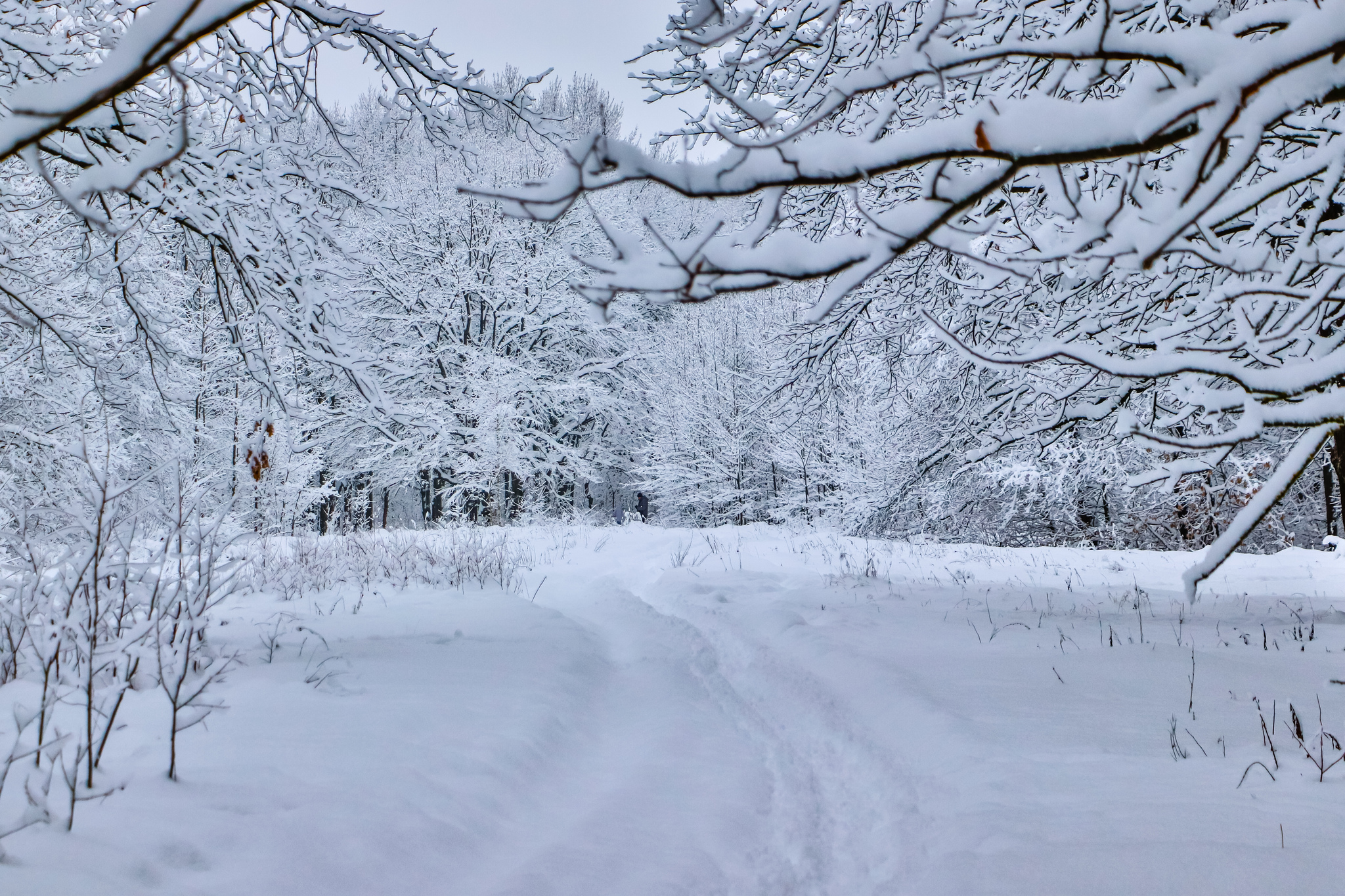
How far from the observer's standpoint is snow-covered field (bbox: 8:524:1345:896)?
1919mm

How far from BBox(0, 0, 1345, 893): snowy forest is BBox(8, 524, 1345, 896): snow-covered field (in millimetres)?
113

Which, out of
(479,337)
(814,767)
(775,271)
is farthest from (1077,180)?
(479,337)

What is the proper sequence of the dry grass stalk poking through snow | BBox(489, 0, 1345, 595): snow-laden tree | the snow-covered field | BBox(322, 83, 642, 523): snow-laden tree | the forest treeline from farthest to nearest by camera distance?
1. BBox(322, 83, 642, 523): snow-laden tree
2. the dry grass stalk poking through snow
3. the forest treeline
4. the snow-covered field
5. BBox(489, 0, 1345, 595): snow-laden tree

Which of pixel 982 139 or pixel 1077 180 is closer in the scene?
pixel 982 139

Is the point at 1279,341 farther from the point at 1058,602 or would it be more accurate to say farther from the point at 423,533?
the point at 423,533

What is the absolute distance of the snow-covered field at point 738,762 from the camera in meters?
1.92

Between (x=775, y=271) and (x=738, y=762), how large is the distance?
2.41m

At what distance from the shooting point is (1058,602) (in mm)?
5750

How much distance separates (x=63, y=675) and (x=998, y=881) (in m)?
3.43

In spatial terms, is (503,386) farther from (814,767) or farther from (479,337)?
(814,767)

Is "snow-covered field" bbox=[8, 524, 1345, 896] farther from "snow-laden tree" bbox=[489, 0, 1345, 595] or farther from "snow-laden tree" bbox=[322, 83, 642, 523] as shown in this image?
"snow-laden tree" bbox=[322, 83, 642, 523]

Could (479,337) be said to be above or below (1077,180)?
above

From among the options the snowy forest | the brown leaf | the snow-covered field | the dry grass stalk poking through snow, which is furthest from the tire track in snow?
the dry grass stalk poking through snow

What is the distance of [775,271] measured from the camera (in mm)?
1188
